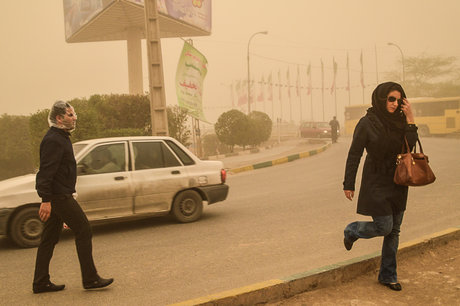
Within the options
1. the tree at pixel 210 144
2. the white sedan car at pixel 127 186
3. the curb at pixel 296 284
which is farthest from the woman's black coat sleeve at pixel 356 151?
the tree at pixel 210 144

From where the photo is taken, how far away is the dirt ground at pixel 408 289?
3793mm

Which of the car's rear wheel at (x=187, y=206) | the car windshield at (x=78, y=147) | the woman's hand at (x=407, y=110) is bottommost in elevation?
the car's rear wheel at (x=187, y=206)

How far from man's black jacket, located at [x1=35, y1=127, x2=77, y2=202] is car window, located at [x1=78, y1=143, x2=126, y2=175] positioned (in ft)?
8.12

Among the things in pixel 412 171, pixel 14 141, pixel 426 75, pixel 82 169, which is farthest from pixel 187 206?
pixel 426 75

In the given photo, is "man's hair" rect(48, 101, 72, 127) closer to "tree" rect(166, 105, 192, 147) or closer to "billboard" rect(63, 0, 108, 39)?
"tree" rect(166, 105, 192, 147)

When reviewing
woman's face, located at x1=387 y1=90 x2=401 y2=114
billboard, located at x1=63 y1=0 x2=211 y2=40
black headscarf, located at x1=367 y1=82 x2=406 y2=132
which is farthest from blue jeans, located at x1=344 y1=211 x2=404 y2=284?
billboard, located at x1=63 y1=0 x2=211 y2=40

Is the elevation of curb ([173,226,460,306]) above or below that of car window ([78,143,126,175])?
below

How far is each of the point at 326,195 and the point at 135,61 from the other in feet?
109

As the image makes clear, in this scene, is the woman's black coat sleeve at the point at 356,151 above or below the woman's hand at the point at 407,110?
below

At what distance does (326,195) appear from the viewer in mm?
10016

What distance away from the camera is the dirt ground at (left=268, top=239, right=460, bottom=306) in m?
3.79

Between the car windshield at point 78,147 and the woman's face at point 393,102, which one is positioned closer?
the woman's face at point 393,102

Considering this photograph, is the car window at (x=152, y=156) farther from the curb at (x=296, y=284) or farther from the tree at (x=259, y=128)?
the tree at (x=259, y=128)

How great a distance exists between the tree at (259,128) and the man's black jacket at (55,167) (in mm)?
27086
